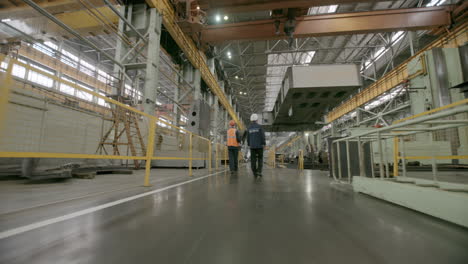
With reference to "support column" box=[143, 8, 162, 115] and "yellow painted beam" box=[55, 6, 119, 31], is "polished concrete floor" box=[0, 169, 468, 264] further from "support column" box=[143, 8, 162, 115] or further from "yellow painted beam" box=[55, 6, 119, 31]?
"yellow painted beam" box=[55, 6, 119, 31]

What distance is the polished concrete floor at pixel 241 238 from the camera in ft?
2.66

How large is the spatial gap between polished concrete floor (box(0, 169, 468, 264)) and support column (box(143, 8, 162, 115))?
500cm

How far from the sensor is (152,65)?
19.9ft

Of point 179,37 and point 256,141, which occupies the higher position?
point 179,37

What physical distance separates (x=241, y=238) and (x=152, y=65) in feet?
21.3

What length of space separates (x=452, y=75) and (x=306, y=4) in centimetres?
583

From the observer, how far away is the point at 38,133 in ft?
7.91

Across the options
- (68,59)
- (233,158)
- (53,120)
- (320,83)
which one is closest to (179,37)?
(233,158)

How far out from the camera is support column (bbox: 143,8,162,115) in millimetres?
5867

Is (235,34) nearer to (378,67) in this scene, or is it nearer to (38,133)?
(38,133)

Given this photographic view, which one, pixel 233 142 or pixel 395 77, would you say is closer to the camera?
pixel 233 142

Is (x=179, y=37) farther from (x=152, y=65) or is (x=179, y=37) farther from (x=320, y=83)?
(x=320, y=83)

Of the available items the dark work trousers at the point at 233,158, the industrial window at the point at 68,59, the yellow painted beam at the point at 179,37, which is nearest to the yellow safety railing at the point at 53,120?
the dark work trousers at the point at 233,158

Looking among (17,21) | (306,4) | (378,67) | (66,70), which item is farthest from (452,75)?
(66,70)
